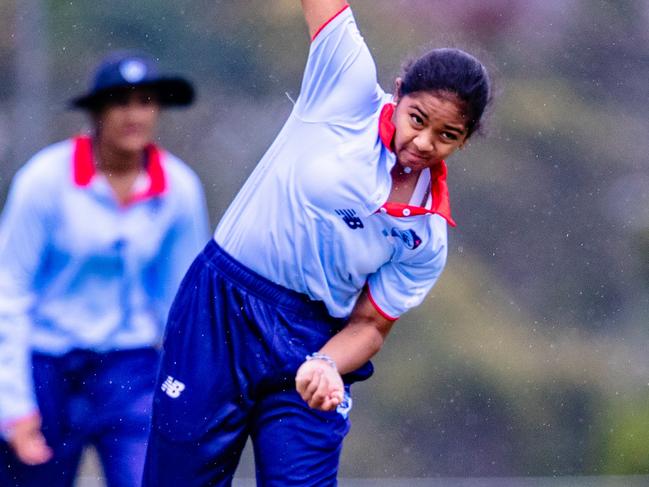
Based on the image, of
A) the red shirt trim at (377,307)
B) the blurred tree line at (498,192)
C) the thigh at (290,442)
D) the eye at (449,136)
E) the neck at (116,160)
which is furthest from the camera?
the blurred tree line at (498,192)

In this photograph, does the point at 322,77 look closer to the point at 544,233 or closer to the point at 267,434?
the point at 267,434

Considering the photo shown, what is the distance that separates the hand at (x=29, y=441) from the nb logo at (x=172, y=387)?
0.53 m

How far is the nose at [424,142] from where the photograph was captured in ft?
8.27

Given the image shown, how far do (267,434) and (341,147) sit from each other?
56 cm

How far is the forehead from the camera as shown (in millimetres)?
2516

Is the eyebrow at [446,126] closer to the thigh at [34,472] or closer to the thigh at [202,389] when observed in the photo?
the thigh at [202,389]

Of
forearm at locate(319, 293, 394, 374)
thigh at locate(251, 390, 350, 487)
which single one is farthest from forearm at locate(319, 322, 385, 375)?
thigh at locate(251, 390, 350, 487)

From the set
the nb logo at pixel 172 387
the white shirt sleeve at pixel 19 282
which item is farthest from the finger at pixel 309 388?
the white shirt sleeve at pixel 19 282

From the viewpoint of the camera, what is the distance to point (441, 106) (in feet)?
8.26

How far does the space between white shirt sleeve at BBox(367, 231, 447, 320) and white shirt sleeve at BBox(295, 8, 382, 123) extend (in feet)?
1.02

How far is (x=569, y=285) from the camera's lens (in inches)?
337

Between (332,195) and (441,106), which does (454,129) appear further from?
(332,195)

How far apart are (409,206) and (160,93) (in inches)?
33.2

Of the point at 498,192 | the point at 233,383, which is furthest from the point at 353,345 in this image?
the point at 498,192
